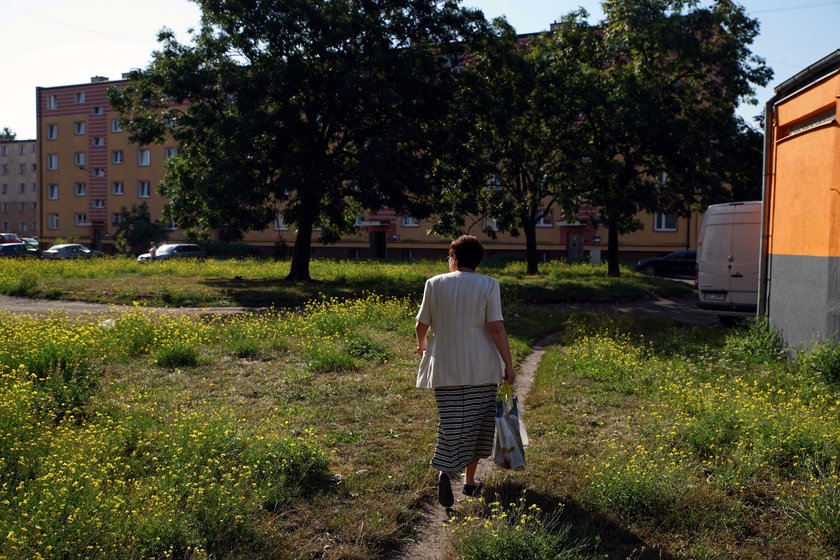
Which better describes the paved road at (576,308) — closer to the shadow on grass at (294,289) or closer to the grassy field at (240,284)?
the grassy field at (240,284)

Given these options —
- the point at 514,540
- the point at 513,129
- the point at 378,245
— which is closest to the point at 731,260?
the point at 514,540

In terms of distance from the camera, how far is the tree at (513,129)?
25.9m

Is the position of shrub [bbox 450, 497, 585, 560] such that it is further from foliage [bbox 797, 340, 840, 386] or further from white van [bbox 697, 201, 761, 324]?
white van [bbox 697, 201, 761, 324]

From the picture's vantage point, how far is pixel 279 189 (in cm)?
2322

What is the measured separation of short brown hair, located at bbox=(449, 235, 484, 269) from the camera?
563cm

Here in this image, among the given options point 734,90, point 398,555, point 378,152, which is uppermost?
point 734,90

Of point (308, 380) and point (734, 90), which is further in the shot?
point (734, 90)

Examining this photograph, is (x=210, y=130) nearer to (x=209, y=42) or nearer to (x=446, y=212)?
(x=209, y=42)

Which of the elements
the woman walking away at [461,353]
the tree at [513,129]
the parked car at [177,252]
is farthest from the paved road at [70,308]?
the parked car at [177,252]

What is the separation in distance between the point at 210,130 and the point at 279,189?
291 cm

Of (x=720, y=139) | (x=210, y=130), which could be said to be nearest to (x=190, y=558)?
(x=210, y=130)

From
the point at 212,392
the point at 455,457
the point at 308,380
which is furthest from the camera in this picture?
the point at 308,380

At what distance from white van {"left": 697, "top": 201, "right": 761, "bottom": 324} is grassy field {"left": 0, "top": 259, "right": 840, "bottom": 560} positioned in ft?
14.8

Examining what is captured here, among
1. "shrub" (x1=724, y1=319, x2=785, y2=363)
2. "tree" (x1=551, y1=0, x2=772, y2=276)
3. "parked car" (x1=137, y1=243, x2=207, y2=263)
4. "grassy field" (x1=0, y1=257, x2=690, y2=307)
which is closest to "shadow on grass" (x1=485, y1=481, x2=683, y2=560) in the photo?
"shrub" (x1=724, y1=319, x2=785, y2=363)
